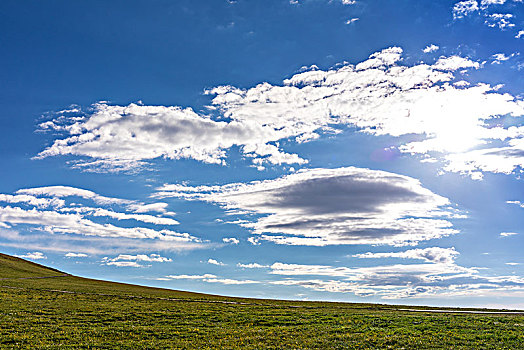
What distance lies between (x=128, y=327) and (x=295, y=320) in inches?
668

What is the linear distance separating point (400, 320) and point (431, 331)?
24.0 feet

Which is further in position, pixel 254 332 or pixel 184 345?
pixel 254 332

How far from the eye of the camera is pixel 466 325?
39469mm

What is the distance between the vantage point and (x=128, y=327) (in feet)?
125

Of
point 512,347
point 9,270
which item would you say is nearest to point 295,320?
point 512,347

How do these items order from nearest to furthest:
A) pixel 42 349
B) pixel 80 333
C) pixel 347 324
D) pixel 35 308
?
pixel 42 349 → pixel 80 333 → pixel 347 324 → pixel 35 308

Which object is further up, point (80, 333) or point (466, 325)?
point (466, 325)

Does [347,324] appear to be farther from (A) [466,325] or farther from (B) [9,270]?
(B) [9,270]

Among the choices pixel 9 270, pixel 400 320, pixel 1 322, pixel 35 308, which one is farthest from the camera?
pixel 9 270

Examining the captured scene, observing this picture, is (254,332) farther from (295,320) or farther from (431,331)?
(431,331)

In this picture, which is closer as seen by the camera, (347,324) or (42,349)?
(42,349)

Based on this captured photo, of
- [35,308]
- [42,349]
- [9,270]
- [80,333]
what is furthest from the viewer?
[9,270]

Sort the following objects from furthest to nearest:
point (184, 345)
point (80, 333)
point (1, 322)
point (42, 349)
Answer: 1. point (1, 322)
2. point (80, 333)
3. point (184, 345)
4. point (42, 349)

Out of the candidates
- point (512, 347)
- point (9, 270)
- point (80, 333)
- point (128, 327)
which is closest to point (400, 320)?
point (512, 347)
